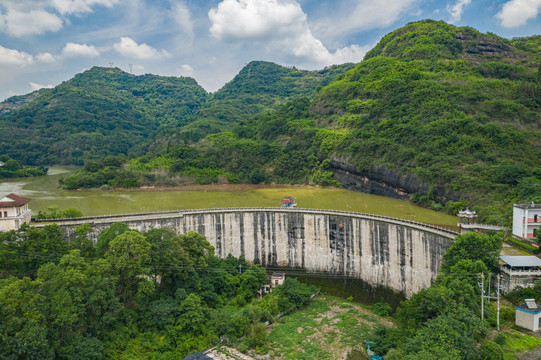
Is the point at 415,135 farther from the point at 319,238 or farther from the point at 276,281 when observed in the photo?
the point at 276,281

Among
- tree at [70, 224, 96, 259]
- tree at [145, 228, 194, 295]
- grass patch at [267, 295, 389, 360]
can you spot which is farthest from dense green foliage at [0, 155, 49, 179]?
grass patch at [267, 295, 389, 360]

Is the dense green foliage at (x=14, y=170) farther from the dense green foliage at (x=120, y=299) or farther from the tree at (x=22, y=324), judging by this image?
the tree at (x=22, y=324)

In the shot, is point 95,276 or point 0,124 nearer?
point 95,276

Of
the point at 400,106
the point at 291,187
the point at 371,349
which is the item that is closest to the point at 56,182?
the point at 291,187

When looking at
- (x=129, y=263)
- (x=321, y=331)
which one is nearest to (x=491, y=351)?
(x=321, y=331)

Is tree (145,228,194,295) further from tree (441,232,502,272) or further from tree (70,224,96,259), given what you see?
tree (441,232,502,272)

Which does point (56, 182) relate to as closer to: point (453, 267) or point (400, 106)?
point (400, 106)
